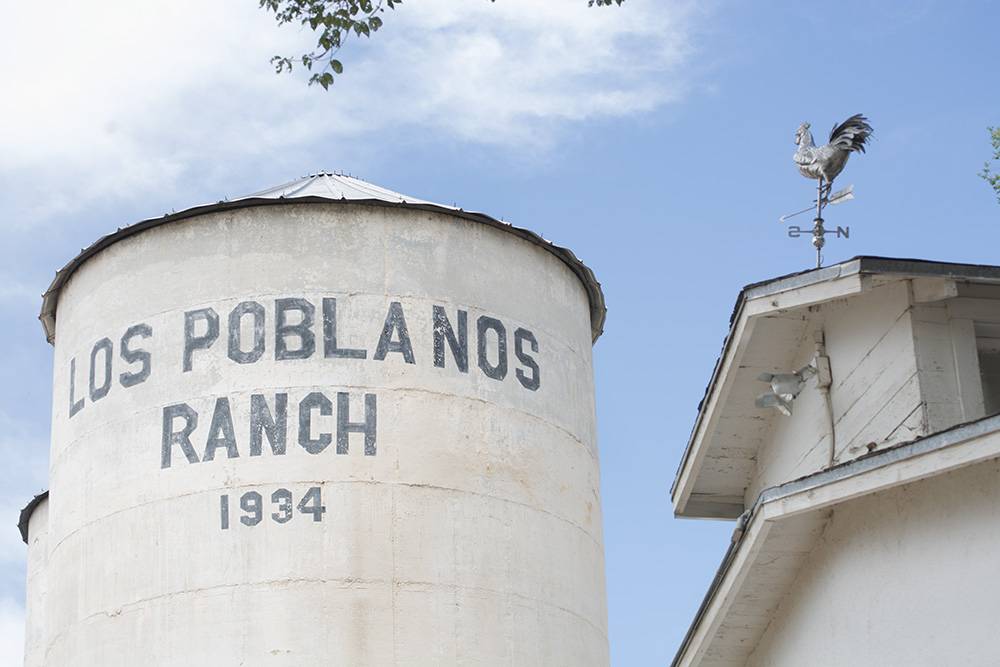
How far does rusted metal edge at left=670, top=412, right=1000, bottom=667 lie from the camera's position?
36.1 feet

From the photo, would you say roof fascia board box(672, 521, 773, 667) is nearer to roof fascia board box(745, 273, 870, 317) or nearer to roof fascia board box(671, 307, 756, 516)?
roof fascia board box(745, 273, 870, 317)

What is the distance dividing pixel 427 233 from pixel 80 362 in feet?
16.2

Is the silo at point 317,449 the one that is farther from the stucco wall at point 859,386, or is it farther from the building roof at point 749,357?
the stucco wall at point 859,386

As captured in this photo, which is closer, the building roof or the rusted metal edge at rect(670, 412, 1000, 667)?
the rusted metal edge at rect(670, 412, 1000, 667)

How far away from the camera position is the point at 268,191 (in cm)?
2395

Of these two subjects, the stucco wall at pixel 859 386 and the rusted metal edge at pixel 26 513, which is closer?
the stucco wall at pixel 859 386

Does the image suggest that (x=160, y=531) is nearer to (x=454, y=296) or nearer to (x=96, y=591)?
(x=96, y=591)

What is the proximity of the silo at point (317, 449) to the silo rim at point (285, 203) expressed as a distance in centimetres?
4

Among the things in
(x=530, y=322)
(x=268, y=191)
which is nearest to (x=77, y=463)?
(x=268, y=191)

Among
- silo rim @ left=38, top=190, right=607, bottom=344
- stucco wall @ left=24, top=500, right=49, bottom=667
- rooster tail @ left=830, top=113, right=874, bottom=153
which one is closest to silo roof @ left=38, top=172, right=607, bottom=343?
silo rim @ left=38, top=190, right=607, bottom=344

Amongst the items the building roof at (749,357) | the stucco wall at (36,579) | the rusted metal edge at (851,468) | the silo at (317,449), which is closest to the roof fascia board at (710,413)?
the building roof at (749,357)

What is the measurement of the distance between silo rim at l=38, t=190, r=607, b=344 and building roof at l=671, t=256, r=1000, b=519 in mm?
7188

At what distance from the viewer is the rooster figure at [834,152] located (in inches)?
595

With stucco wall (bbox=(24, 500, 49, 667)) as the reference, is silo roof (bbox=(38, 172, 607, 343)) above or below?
above
